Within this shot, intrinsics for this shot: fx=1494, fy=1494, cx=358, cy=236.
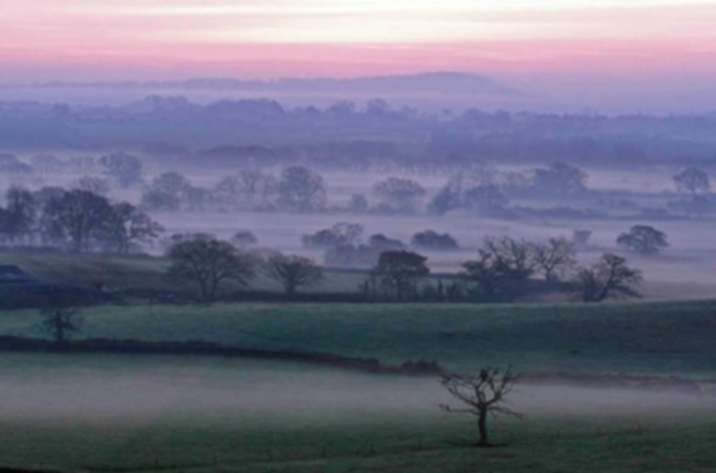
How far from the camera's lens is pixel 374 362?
41375mm

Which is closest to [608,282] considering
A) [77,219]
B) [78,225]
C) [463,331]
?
[463,331]

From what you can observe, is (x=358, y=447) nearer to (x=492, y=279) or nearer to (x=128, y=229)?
(x=492, y=279)

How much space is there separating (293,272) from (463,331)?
16.0 meters

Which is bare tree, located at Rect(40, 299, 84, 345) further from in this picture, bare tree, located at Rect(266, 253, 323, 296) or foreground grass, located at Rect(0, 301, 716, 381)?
bare tree, located at Rect(266, 253, 323, 296)

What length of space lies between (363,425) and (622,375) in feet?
35.9

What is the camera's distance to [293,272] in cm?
6128

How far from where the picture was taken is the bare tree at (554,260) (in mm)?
68838

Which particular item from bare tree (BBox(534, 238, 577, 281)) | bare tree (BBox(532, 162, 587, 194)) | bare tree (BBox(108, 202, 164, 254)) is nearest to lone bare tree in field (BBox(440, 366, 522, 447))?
bare tree (BBox(534, 238, 577, 281))

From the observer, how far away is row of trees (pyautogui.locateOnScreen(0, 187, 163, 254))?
7975 centimetres

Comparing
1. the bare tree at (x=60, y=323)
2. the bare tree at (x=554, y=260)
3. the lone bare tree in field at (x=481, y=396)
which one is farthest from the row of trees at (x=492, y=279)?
the lone bare tree in field at (x=481, y=396)

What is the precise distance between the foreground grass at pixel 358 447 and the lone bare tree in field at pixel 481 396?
425mm

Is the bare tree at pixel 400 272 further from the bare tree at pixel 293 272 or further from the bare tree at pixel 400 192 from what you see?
the bare tree at pixel 400 192

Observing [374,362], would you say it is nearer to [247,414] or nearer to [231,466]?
[247,414]

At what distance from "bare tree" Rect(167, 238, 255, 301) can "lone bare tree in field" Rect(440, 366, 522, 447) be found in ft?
74.2
